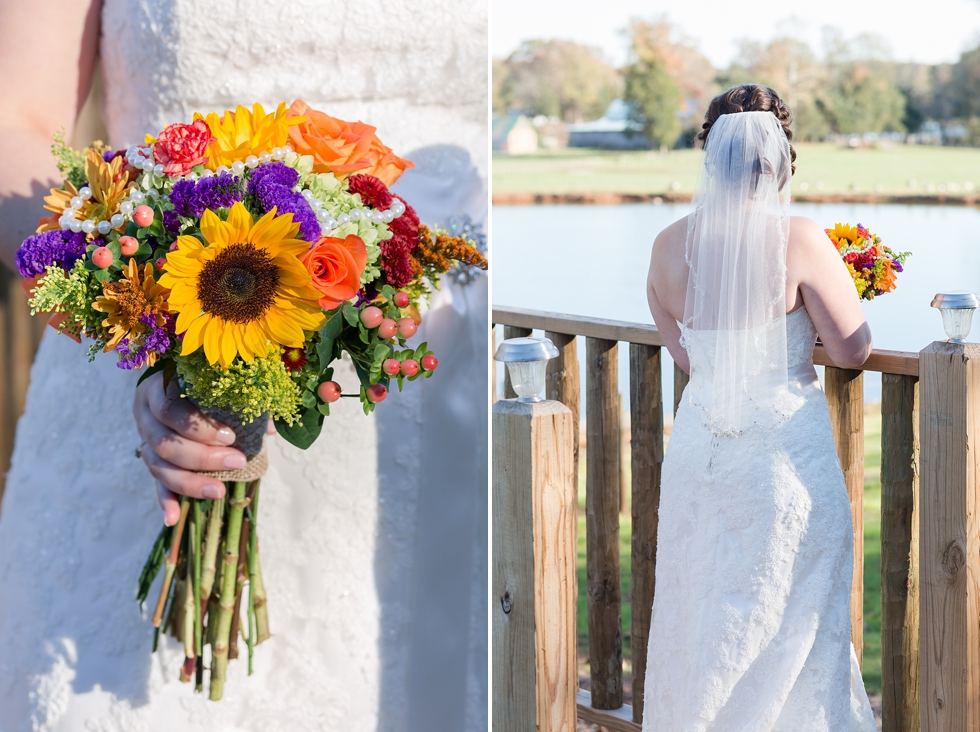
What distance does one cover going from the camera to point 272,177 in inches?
43.5

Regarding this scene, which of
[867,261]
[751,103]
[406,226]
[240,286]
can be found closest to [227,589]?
[240,286]

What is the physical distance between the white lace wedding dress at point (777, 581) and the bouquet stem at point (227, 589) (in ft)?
3.76

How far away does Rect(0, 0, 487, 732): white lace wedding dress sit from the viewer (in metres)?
1.50

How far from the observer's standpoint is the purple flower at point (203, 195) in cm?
109

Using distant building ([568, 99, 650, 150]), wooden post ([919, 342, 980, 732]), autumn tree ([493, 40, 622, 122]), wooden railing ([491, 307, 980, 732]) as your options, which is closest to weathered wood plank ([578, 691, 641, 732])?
wooden railing ([491, 307, 980, 732])

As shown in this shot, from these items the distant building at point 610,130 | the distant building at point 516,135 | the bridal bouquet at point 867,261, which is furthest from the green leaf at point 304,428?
the distant building at point 610,130

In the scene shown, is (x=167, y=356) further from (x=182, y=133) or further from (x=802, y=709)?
(x=802, y=709)

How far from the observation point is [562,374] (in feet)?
8.02

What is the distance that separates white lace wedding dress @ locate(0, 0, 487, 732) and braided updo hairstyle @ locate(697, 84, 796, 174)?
80cm

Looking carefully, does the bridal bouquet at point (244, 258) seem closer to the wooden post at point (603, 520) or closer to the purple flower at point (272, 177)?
the purple flower at point (272, 177)

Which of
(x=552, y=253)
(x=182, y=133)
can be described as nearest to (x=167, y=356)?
(x=182, y=133)

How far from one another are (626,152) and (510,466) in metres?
13.9

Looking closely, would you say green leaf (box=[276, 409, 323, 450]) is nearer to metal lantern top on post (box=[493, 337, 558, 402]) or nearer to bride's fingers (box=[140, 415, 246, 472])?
bride's fingers (box=[140, 415, 246, 472])

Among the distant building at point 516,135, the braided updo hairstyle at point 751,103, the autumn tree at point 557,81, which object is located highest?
the autumn tree at point 557,81
